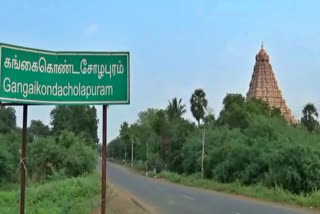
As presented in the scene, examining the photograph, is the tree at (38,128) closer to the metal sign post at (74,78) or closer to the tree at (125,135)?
the tree at (125,135)

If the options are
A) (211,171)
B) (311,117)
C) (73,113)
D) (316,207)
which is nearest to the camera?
(316,207)

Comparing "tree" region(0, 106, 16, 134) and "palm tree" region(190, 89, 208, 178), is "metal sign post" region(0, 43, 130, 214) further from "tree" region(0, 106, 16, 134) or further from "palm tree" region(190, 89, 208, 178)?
"tree" region(0, 106, 16, 134)

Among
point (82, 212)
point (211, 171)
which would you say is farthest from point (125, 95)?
point (211, 171)

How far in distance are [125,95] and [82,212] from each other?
1049 cm

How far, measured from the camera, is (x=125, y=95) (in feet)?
25.2

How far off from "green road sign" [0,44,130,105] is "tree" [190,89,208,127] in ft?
274

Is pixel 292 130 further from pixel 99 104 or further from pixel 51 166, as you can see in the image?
pixel 99 104

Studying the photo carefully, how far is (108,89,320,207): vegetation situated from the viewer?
39.7 meters

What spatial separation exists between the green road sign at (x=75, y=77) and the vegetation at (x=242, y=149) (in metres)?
25.8

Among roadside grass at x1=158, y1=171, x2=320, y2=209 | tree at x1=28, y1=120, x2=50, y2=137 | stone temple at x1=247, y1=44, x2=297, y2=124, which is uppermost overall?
stone temple at x1=247, y1=44, x2=297, y2=124

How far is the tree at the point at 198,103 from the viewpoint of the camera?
91.2 meters

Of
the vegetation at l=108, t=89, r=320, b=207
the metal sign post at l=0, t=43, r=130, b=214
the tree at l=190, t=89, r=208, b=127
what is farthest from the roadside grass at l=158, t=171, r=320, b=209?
the tree at l=190, t=89, r=208, b=127

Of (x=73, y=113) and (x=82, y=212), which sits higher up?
(x=73, y=113)

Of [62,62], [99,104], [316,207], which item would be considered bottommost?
[316,207]
